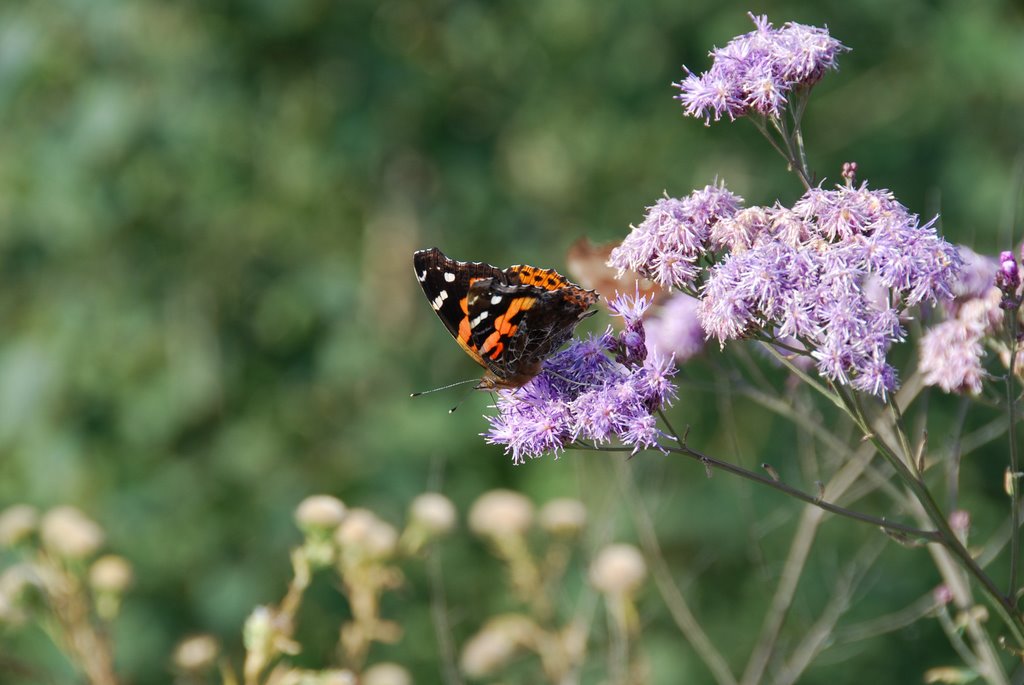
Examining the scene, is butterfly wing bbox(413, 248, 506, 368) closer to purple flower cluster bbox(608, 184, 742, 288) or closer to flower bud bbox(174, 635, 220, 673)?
purple flower cluster bbox(608, 184, 742, 288)

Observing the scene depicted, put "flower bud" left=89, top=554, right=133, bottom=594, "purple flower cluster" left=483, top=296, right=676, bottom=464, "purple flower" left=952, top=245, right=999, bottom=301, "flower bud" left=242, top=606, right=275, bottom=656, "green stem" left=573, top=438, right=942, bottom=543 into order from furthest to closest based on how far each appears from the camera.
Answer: "flower bud" left=89, top=554, right=133, bottom=594, "purple flower" left=952, top=245, right=999, bottom=301, "flower bud" left=242, top=606, right=275, bottom=656, "purple flower cluster" left=483, top=296, right=676, bottom=464, "green stem" left=573, top=438, right=942, bottom=543

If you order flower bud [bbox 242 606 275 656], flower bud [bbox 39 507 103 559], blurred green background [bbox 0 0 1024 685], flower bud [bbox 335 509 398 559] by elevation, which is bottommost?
flower bud [bbox 242 606 275 656]

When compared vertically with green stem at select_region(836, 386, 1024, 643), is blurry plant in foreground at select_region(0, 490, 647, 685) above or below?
above

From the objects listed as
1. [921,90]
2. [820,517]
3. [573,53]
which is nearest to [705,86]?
[820,517]

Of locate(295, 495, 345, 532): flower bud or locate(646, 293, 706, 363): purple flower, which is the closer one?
locate(295, 495, 345, 532): flower bud

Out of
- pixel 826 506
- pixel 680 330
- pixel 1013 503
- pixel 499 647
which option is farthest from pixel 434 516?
pixel 1013 503

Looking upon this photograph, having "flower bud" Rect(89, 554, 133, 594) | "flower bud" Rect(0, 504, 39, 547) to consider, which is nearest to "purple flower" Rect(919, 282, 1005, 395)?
"flower bud" Rect(89, 554, 133, 594)

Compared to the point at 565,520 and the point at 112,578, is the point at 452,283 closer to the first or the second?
the point at 565,520
